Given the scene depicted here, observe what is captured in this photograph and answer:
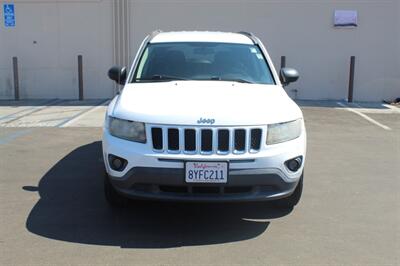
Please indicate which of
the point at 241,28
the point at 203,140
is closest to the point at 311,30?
the point at 241,28

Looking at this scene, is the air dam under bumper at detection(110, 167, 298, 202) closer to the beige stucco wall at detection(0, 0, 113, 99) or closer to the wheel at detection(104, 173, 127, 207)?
the wheel at detection(104, 173, 127, 207)

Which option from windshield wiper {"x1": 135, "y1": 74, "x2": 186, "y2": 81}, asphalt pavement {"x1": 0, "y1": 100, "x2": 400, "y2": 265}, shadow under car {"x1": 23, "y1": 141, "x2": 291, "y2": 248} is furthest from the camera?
windshield wiper {"x1": 135, "y1": 74, "x2": 186, "y2": 81}

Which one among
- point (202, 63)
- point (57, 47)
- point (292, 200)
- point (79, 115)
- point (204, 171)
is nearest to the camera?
point (204, 171)

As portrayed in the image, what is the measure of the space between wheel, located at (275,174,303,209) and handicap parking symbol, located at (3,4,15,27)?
1106 centimetres

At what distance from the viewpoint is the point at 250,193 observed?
429 centimetres

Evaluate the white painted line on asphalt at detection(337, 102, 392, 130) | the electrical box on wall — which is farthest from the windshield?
the electrical box on wall

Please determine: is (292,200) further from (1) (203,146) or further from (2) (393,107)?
(2) (393,107)

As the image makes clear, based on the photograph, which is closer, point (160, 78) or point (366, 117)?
point (160, 78)

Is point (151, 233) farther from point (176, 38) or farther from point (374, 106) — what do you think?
point (374, 106)

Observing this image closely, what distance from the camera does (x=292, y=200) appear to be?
16.1 feet

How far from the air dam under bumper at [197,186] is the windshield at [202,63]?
147 centimetres

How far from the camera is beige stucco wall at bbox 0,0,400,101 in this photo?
13.6m

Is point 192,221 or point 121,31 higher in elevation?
point 121,31

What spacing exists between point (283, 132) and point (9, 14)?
37.3 ft
